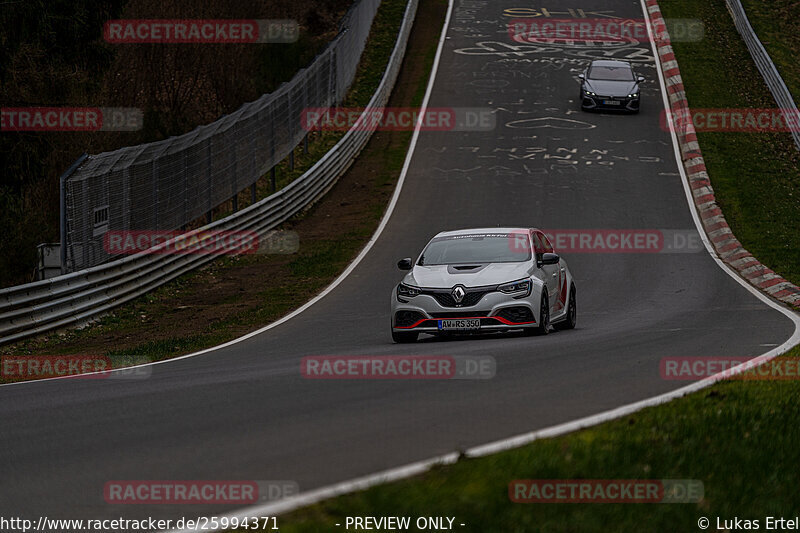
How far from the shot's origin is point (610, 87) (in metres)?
42.0

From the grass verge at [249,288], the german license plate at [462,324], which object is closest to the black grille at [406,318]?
the german license plate at [462,324]

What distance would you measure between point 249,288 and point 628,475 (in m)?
17.5

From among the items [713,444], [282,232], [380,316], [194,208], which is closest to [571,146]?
[282,232]

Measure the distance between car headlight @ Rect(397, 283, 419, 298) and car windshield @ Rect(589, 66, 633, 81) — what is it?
29.1 meters

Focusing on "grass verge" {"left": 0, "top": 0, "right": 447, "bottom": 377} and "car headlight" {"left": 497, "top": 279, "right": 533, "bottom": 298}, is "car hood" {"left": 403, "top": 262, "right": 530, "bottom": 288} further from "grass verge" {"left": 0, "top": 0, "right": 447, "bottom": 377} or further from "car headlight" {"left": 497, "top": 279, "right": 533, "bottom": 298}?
"grass verge" {"left": 0, "top": 0, "right": 447, "bottom": 377}

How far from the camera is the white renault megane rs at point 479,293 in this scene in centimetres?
1447

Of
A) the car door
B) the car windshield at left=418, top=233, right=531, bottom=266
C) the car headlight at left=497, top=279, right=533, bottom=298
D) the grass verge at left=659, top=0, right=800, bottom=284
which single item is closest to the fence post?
the car windshield at left=418, top=233, right=531, bottom=266

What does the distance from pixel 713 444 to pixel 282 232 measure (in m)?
23.0

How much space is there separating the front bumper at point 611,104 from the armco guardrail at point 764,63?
5165 millimetres

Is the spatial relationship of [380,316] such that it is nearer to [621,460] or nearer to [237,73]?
[621,460]

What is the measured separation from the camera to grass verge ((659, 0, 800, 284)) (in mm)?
27891

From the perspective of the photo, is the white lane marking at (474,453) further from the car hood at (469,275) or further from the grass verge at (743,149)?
the grass verge at (743,149)

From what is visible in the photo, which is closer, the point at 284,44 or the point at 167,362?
the point at 167,362

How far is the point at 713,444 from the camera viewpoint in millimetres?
7102
